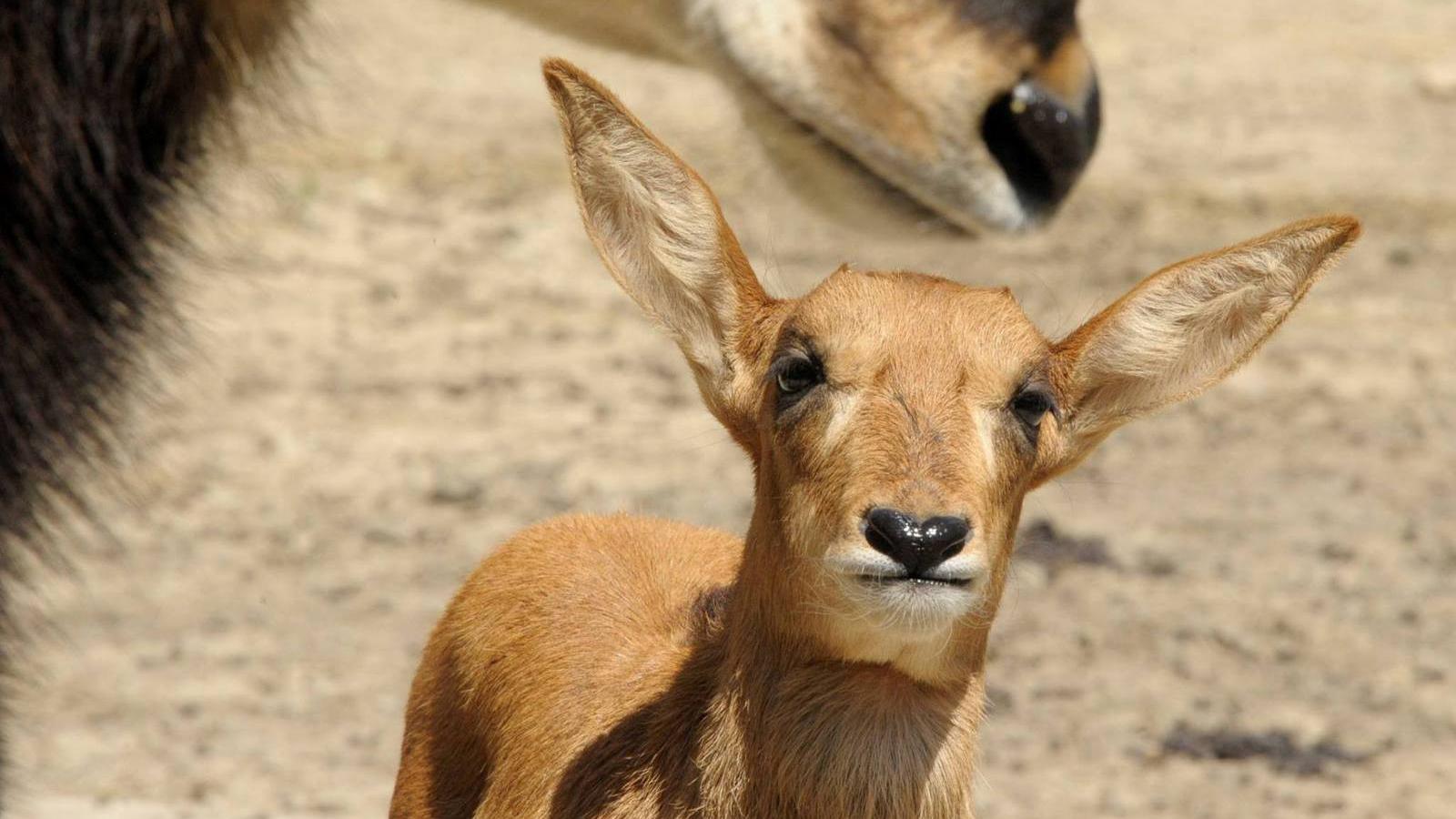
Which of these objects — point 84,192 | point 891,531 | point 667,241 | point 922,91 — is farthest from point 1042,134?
point 84,192

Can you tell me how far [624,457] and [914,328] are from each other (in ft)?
12.4

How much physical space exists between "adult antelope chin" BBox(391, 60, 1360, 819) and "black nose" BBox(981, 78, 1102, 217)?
3.22 feet

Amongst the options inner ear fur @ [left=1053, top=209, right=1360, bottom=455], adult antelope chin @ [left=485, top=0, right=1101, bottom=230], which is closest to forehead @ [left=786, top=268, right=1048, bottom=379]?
inner ear fur @ [left=1053, top=209, right=1360, bottom=455]

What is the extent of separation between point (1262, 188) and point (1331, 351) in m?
1.55

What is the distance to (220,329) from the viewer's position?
718 cm

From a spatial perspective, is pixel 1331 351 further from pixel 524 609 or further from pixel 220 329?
pixel 524 609

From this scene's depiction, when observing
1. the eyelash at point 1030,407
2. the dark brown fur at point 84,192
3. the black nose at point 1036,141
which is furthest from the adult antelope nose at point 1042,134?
the dark brown fur at point 84,192

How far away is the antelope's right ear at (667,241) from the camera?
289cm

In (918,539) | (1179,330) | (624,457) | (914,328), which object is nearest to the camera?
(918,539)

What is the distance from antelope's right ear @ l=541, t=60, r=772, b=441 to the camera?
9.50ft

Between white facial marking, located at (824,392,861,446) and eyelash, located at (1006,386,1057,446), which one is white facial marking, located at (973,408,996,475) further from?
white facial marking, located at (824,392,861,446)

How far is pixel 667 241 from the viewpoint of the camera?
9.64 feet

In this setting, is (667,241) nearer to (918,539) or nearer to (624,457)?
(918,539)

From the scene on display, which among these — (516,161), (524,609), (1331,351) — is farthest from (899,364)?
(516,161)
